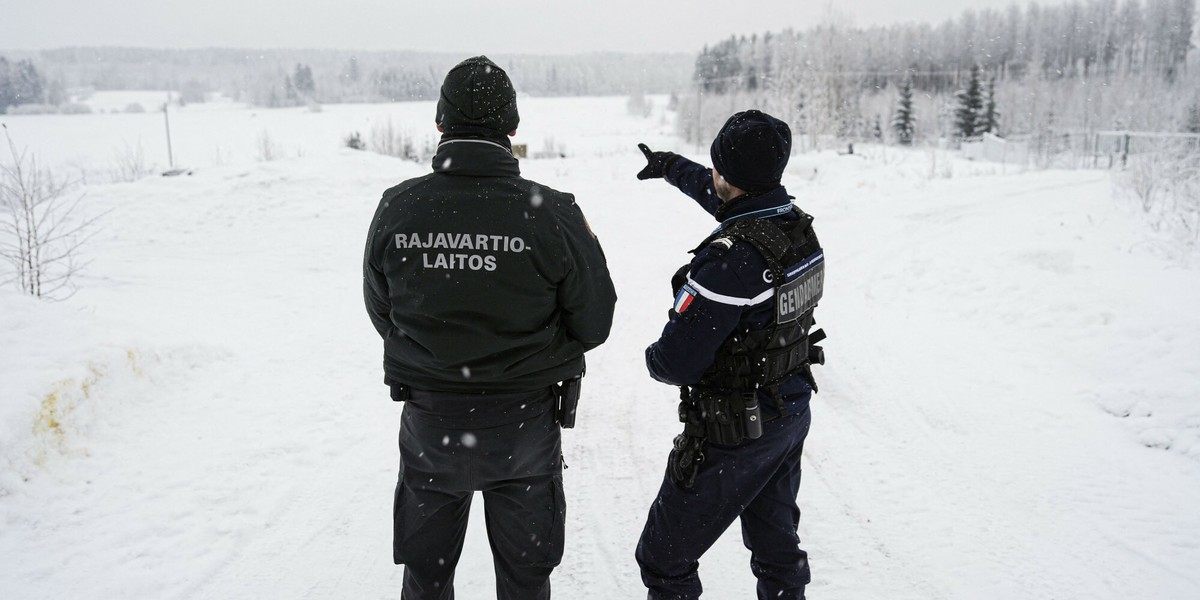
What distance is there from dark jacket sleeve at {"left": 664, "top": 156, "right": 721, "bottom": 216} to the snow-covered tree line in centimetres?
3894

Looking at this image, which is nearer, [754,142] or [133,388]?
[754,142]

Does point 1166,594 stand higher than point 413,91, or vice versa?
point 413,91

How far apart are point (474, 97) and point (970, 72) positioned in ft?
211

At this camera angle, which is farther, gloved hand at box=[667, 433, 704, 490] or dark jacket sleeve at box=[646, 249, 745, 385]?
gloved hand at box=[667, 433, 704, 490]

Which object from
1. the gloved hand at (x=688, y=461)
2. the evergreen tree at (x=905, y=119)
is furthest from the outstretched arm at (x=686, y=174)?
the evergreen tree at (x=905, y=119)

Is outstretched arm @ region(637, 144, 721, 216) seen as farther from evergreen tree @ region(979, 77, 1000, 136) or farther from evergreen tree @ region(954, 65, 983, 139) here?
evergreen tree @ region(979, 77, 1000, 136)

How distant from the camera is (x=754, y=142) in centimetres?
245

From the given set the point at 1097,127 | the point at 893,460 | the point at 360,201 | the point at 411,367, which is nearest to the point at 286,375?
the point at 411,367

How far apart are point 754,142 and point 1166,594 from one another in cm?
298

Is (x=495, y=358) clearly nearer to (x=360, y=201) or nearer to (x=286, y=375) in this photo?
(x=286, y=375)

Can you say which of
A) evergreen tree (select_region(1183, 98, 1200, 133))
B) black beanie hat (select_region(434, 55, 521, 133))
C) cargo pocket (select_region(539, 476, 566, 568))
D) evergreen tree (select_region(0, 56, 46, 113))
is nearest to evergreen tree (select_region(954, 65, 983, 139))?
evergreen tree (select_region(1183, 98, 1200, 133))

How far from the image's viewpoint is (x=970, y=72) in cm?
5594

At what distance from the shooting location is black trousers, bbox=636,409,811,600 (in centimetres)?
253

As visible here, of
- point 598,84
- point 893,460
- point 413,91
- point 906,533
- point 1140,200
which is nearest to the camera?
point 906,533
